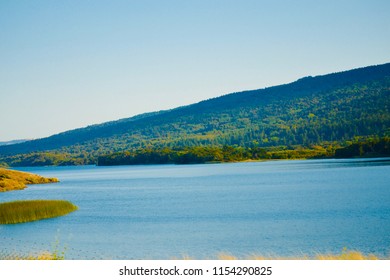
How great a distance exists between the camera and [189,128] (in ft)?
641

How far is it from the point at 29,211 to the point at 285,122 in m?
131

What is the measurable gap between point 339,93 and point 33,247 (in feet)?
359

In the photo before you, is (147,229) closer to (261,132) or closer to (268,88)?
(261,132)

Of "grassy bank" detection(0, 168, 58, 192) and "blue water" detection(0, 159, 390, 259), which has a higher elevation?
"grassy bank" detection(0, 168, 58, 192)

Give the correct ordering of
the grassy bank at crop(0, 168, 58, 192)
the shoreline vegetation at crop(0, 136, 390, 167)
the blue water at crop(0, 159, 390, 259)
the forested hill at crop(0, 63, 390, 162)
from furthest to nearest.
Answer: the forested hill at crop(0, 63, 390, 162) < the shoreline vegetation at crop(0, 136, 390, 167) < the grassy bank at crop(0, 168, 58, 192) < the blue water at crop(0, 159, 390, 259)

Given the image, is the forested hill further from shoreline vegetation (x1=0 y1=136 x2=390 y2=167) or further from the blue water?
the blue water

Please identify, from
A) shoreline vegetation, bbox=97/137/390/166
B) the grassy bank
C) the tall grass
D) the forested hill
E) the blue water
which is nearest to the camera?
the blue water

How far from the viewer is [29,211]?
28062mm

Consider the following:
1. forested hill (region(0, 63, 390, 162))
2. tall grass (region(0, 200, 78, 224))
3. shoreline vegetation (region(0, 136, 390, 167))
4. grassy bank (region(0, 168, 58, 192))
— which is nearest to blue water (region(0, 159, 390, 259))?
tall grass (region(0, 200, 78, 224))

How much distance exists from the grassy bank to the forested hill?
50.9 m

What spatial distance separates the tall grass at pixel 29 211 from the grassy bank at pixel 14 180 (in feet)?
79.6

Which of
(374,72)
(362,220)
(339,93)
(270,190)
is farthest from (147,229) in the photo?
(339,93)

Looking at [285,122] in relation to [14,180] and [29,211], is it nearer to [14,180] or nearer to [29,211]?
[14,180]

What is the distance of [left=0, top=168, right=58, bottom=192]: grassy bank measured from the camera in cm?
5433
